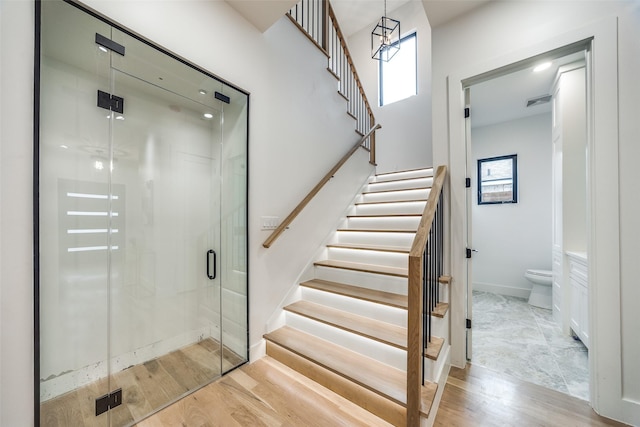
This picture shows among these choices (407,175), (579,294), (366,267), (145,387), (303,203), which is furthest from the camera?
(407,175)

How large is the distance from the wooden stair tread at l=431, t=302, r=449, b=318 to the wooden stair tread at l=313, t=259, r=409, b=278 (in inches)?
13.9

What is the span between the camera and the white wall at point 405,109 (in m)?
4.75

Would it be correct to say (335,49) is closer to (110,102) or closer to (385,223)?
(385,223)

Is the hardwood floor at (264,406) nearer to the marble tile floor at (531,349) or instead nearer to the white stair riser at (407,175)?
the marble tile floor at (531,349)

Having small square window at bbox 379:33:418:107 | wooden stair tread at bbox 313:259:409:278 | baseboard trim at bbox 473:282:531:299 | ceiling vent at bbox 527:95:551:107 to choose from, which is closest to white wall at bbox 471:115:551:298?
baseboard trim at bbox 473:282:531:299

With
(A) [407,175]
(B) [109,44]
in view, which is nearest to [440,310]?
(A) [407,175]

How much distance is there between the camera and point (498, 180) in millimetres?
4629

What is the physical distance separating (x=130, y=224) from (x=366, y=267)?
2176 mm

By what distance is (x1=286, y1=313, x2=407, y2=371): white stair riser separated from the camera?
188cm

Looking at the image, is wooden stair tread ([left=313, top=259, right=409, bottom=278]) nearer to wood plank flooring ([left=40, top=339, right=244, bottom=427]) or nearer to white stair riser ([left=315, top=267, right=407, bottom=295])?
white stair riser ([left=315, top=267, right=407, bottom=295])

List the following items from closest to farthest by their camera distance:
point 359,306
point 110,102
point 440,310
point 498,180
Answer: point 110,102 → point 440,310 → point 359,306 → point 498,180

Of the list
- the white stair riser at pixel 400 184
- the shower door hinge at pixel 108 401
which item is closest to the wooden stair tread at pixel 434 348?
the shower door hinge at pixel 108 401

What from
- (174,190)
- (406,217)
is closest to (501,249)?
(406,217)

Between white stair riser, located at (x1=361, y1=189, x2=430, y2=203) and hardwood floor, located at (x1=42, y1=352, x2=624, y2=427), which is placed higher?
white stair riser, located at (x1=361, y1=189, x2=430, y2=203)
